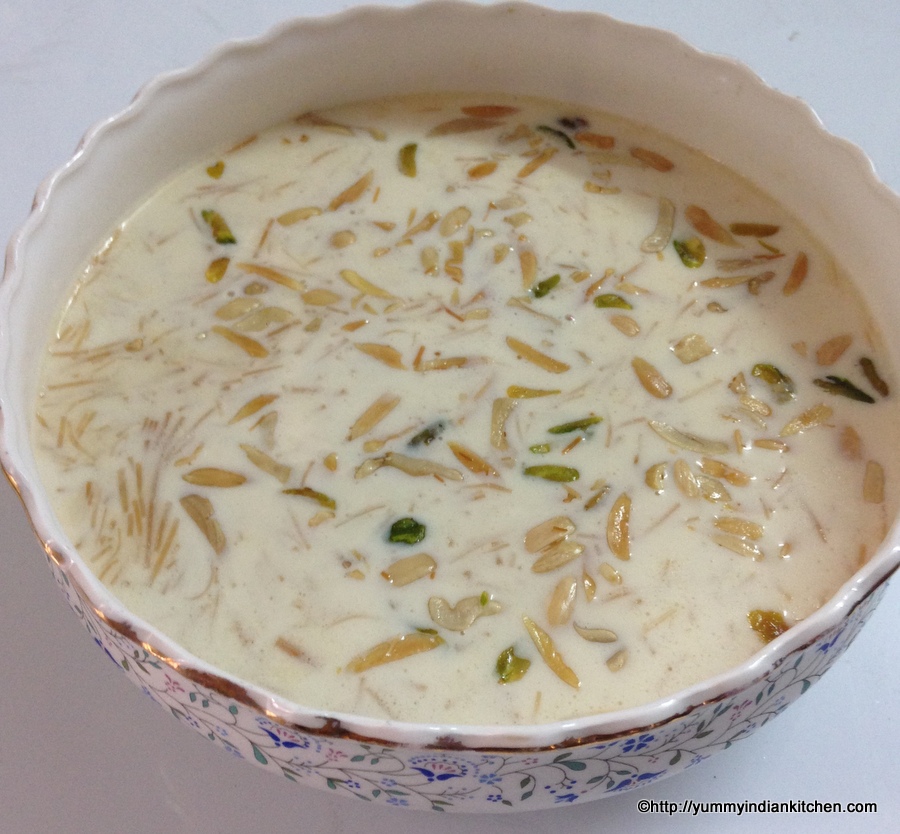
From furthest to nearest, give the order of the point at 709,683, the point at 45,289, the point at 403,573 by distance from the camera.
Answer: the point at 45,289
the point at 403,573
the point at 709,683

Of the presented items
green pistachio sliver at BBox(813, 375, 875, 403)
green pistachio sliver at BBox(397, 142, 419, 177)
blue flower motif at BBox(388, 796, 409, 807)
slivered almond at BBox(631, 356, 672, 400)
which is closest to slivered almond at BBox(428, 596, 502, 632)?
blue flower motif at BBox(388, 796, 409, 807)

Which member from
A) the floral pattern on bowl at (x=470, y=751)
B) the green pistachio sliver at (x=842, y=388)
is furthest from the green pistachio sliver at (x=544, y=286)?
the floral pattern on bowl at (x=470, y=751)

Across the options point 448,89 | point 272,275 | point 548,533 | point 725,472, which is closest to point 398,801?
point 548,533

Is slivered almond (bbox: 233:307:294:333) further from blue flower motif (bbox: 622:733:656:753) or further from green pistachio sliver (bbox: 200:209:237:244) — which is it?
blue flower motif (bbox: 622:733:656:753)

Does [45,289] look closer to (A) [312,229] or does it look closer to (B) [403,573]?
(A) [312,229]

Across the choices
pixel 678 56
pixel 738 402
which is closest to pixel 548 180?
pixel 678 56

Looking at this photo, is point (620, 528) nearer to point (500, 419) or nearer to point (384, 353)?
point (500, 419)

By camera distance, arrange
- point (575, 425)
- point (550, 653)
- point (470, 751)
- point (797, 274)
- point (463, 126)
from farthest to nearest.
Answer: point (463, 126) → point (797, 274) → point (575, 425) → point (550, 653) → point (470, 751)

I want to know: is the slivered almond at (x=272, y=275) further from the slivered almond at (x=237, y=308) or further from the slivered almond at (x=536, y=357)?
the slivered almond at (x=536, y=357)
